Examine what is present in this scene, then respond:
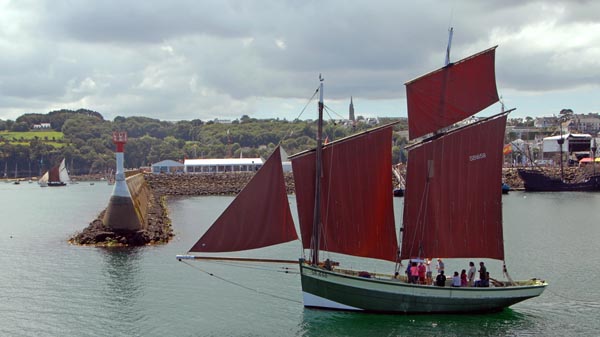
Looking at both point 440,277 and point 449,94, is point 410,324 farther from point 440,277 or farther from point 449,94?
point 449,94

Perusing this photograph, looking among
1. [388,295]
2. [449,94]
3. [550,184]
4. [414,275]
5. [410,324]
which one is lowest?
[410,324]

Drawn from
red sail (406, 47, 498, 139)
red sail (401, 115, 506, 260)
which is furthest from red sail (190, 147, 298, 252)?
red sail (406, 47, 498, 139)

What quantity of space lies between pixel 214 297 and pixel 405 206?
11717 mm

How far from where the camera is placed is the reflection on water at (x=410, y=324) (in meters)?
36.0

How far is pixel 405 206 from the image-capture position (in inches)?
1599

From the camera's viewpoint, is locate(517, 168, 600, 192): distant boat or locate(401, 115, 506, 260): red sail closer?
locate(401, 115, 506, 260): red sail

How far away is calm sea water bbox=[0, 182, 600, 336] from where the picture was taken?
120 ft

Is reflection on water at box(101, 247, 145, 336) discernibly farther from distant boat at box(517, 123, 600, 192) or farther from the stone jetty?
distant boat at box(517, 123, 600, 192)

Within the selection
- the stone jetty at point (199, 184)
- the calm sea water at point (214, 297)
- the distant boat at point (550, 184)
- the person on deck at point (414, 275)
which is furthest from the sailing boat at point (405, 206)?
the distant boat at point (550, 184)

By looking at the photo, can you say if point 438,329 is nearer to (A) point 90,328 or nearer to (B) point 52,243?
(A) point 90,328

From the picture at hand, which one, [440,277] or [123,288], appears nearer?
[440,277]

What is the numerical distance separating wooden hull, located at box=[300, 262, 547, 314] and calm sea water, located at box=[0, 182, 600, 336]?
1.60 feet

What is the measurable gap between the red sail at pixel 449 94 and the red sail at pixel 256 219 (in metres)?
8.21

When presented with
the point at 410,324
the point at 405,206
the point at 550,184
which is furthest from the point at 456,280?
the point at 550,184
